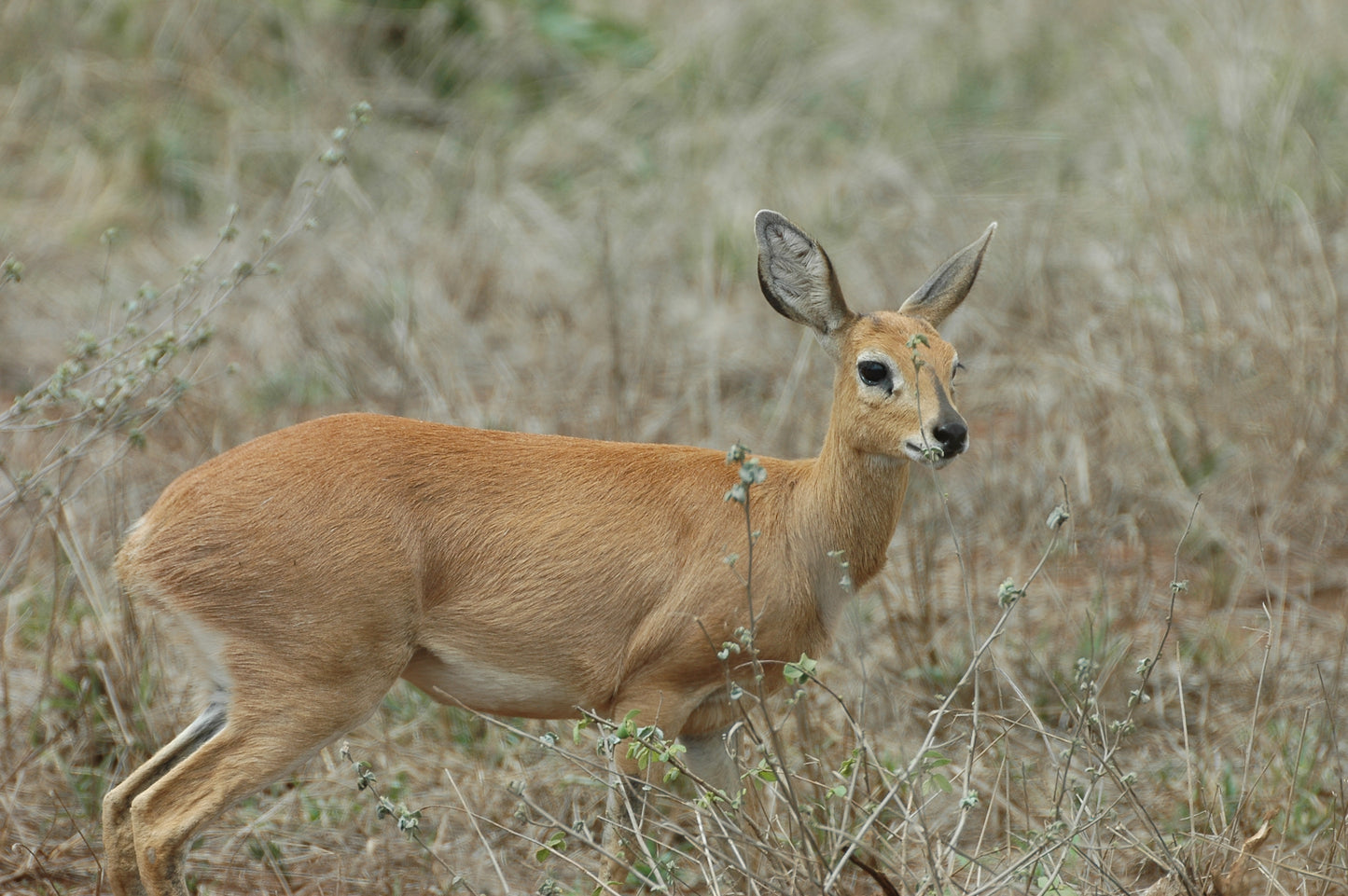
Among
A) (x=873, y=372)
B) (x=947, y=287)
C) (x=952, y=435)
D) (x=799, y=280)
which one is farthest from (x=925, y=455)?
(x=947, y=287)

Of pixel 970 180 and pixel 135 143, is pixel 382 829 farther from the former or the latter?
pixel 135 143

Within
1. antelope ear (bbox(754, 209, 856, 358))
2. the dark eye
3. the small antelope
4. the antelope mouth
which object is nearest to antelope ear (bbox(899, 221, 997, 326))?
the small antelope

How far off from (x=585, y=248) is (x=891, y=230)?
2.12m

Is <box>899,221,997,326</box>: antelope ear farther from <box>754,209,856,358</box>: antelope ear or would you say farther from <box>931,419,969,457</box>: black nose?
<box>931,419,969,457</box>: black nose

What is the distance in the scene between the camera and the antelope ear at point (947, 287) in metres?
5.20

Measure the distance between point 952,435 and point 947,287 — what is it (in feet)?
3.07

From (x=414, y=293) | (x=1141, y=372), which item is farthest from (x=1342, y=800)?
(x=414, y=293)

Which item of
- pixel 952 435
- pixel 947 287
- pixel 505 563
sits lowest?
pixel 505 563

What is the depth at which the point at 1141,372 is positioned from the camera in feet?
25.9

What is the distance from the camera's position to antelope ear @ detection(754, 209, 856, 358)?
16.1ft

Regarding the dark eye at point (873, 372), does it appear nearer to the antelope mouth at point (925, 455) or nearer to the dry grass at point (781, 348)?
the antelope mouth at point (925, 455)

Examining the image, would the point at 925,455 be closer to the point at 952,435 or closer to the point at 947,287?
the point at 952,435

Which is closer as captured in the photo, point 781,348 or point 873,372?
point 873,372

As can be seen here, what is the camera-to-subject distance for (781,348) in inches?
354
